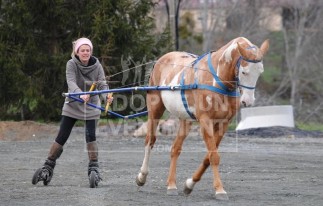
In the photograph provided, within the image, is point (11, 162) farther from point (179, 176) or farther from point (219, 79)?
point (219, 79)

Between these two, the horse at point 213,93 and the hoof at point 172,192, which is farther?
the hoof at point 172,192

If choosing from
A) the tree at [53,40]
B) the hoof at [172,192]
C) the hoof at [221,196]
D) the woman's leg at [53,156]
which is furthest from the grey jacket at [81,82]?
the tree at [53,40]

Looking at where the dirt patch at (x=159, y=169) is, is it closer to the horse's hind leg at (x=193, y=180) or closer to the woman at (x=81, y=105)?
the horse's hind leg at (x=193, y=180)

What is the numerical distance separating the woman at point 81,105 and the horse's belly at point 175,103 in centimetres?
77

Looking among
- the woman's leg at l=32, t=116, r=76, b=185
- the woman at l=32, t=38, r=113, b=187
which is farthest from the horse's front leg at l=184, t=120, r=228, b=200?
the woman's leg at l=32, t=116, r=76, b=185

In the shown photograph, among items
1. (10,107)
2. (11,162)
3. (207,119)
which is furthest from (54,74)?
(207,119)

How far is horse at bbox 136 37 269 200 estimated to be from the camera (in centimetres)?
951

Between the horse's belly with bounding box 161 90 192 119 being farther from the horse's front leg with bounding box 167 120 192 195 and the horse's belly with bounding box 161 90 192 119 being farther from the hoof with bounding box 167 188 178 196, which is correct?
the hoof with bounding box 167 188 178 196

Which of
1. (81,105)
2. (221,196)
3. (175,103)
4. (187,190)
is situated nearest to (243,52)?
(175,103)

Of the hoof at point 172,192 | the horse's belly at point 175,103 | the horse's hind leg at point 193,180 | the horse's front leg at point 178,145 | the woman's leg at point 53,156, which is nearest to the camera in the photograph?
the horse's hind leg at point 193,180

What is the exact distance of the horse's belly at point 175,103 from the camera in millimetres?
10547

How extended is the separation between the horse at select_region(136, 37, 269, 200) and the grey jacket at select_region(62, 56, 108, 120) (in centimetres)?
94

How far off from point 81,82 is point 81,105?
0.38 meters

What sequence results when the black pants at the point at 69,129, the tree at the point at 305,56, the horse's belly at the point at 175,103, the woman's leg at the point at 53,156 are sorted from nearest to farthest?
1. the horse's belly at the point at 175,103
2. the woman's leg at the point at 53,156
3. the black pants at the point at 69,129
4. the tree at the point at 305,56
